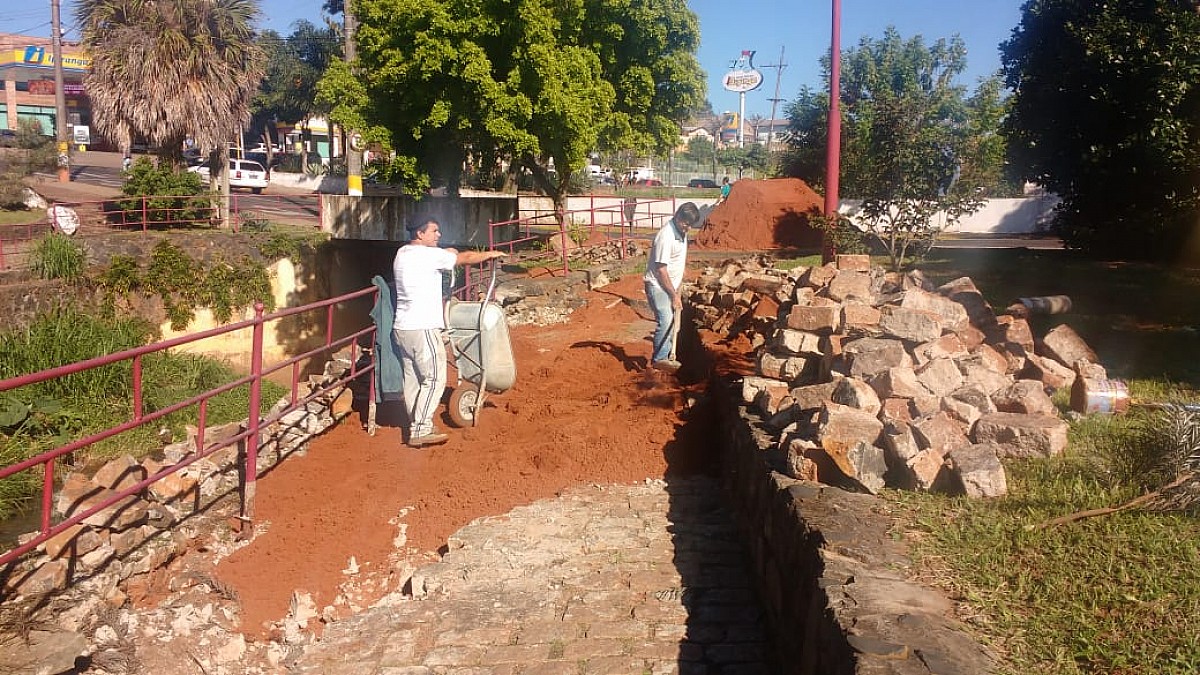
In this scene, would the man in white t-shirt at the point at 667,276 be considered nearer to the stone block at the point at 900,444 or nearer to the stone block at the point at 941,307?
the stone block at the point at 941,307

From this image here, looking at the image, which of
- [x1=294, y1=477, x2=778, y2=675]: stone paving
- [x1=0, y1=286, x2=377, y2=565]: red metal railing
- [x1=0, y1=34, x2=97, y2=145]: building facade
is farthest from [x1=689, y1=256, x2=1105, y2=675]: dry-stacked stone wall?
[x1=0, y1=34, x2=97, y2=145]: building facade

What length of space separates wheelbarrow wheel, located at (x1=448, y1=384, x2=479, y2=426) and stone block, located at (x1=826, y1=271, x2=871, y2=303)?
10.9ft

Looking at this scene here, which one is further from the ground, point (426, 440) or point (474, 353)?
point (474, 353)

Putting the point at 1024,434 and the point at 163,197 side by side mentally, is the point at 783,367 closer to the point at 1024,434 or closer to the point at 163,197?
the point at 1024,434

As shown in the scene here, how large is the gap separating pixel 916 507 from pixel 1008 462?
0.83 m

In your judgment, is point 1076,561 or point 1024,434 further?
point 1024,434

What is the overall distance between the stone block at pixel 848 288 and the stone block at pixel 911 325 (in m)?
1.63

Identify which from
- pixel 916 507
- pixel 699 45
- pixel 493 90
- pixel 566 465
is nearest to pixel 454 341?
pixel 566 465

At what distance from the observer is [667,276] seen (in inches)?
331

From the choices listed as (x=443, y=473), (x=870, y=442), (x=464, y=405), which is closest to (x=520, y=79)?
(x=464, y=405)

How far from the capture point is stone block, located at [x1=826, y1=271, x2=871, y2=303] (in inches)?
324

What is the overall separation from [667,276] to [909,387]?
10.9 ft

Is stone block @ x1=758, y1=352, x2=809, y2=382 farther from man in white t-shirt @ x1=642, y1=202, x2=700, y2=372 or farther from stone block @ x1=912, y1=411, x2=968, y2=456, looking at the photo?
stone block @ x1=912, y1=411, x2=968, y2=456

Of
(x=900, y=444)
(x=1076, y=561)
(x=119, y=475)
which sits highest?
(x=900, y=444)
